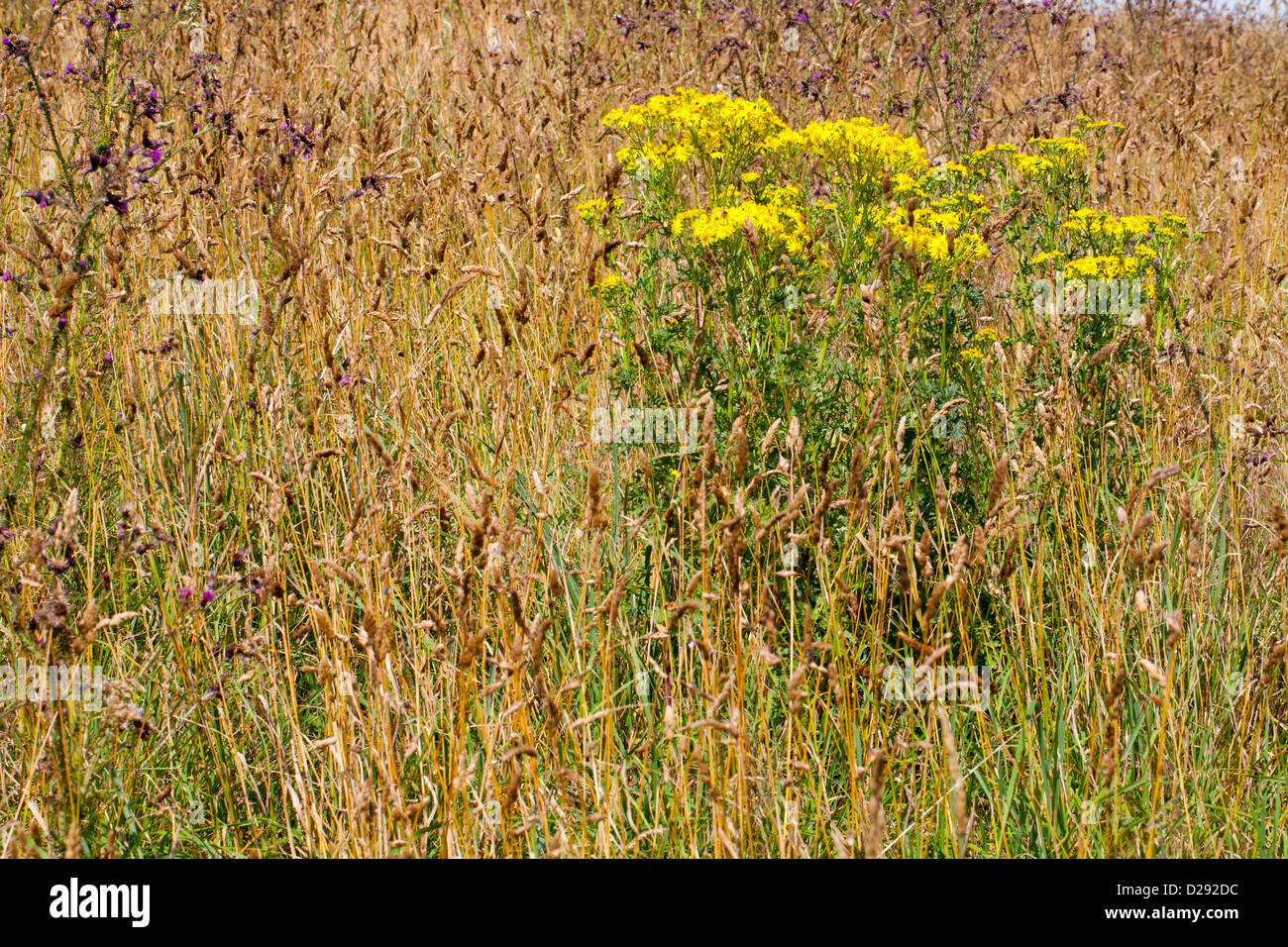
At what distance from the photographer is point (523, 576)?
168cm

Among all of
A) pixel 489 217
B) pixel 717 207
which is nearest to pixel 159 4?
pixel 489 217

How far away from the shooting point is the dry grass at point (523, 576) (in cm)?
166

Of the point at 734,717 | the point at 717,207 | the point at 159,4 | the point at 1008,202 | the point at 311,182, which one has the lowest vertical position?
the point at 734,717

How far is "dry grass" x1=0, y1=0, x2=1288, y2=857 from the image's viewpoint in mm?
1657

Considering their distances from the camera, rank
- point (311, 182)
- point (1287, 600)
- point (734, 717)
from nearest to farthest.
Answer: point (734, 717) < point (1287, 600) < point (311, 182)
